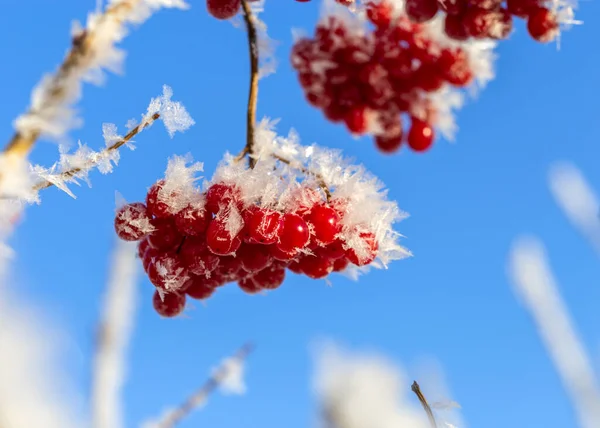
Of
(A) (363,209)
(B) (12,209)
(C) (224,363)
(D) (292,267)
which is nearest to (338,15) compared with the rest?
(A) (363,209)

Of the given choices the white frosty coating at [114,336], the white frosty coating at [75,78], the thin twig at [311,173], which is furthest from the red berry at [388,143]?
the white frosty coating at [114,336]

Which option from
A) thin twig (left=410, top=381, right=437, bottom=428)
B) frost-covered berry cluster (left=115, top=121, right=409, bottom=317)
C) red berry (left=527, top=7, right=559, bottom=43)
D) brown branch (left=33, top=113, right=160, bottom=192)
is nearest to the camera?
brown branch (left=33, top=113, right=160, bottom=192)

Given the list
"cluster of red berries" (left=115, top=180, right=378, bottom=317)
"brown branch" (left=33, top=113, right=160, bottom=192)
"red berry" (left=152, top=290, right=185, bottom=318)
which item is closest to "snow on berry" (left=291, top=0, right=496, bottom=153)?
"cluster of red berries" (left=115, top=180, right=378, bottom=317)

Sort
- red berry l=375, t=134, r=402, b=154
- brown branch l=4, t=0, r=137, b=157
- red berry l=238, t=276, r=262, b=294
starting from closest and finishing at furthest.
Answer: brown branch l=4, t=0, r=137, b=157
red berry l=375, t=134, r=402, b=154
red berry l=238, t=276, r=262, b=294

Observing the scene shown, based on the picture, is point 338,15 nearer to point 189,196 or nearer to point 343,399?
point 189,196

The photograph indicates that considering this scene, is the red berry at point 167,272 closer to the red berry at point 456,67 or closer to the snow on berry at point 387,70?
the snow on berry at point 387,70

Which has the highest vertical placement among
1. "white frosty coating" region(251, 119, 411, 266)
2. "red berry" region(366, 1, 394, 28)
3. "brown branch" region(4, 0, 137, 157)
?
"red berry" region(366, 1, 394, 28)

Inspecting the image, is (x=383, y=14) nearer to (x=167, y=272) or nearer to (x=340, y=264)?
(x=340, y=264)

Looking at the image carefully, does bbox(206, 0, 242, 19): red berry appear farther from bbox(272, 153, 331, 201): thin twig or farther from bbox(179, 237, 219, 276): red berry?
bbox(179, 237, 219, 276): red berry
